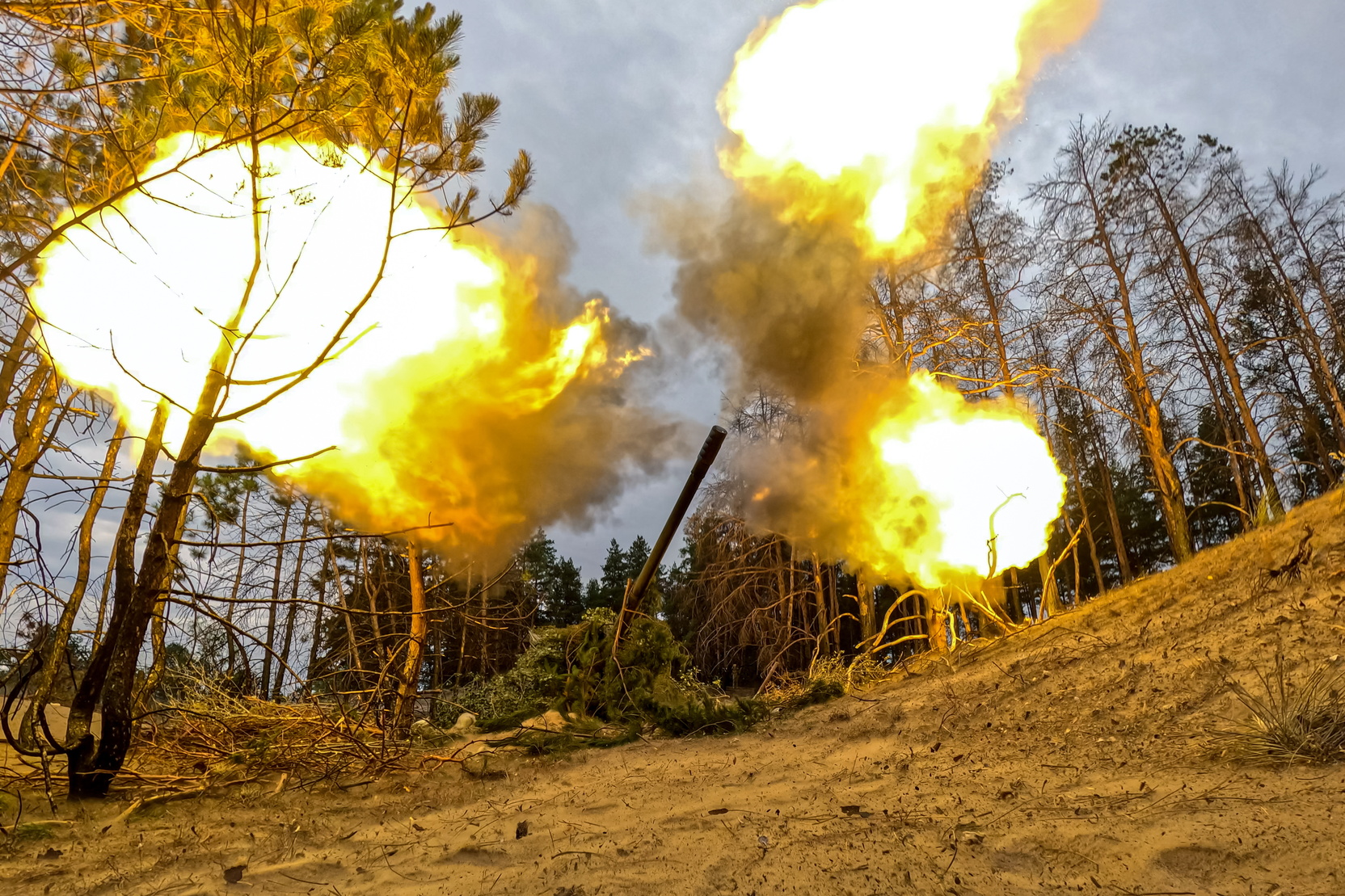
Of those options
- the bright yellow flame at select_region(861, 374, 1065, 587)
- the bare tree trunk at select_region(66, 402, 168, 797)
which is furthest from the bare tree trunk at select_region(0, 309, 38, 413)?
the bright yellow flame at select_region(861, 374, 1065, 587)

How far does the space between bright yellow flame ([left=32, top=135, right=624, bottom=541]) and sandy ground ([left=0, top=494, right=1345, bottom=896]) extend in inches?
105

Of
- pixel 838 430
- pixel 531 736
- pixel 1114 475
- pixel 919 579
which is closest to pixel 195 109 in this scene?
pixel 531 736

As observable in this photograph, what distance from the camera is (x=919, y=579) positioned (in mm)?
10320

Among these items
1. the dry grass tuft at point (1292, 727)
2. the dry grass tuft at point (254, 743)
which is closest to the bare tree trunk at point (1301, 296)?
the dry grass tuft at point (1292, 727)

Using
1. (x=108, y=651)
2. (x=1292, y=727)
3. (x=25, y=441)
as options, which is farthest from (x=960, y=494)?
(x=25, y=441)

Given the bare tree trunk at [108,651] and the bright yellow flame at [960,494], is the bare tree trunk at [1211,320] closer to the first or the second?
the bright yellow flame at [960,494]

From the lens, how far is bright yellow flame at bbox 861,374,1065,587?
31.4 feet

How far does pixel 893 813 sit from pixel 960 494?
685 cm

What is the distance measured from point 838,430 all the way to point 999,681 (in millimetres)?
5611

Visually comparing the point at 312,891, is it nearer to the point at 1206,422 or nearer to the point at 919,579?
the point at 919,579

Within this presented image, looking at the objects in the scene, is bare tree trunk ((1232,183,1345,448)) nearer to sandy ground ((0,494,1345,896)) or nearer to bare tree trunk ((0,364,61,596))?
sandy ground ((0,494,1345,896))

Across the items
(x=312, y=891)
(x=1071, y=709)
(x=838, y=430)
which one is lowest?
(x=312, y=891)

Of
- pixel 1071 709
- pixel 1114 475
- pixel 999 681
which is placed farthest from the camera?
pixel 1114 475

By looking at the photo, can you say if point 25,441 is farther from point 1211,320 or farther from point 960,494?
point 1211,320
